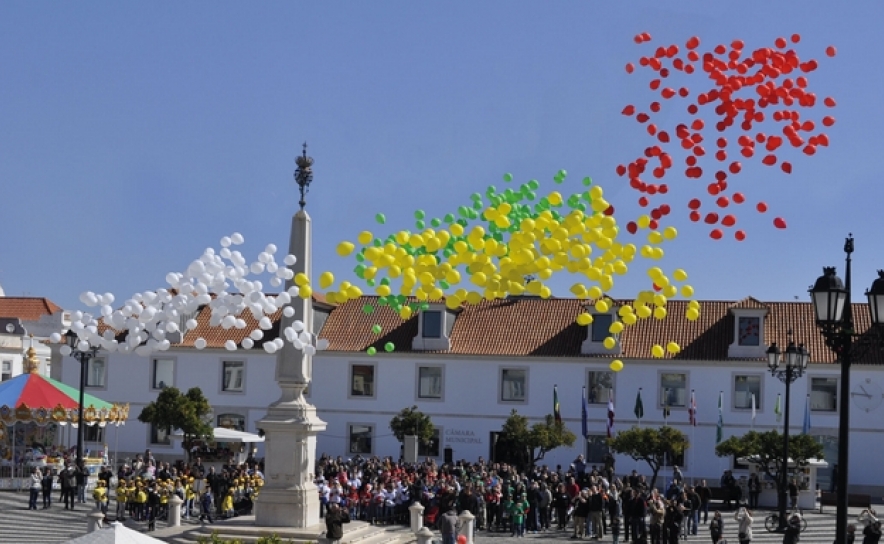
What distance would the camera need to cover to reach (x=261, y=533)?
23562mm

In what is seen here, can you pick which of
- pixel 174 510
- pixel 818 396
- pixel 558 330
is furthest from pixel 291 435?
pixel 818 396

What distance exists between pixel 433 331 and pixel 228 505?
55.0ft

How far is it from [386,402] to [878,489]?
17006 millimetres

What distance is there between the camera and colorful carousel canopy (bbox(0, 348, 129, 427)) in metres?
36.3

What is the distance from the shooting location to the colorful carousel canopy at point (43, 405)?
36.3 meters

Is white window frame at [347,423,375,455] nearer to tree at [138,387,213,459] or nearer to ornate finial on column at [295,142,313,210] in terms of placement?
tree at [138,387,213,459]

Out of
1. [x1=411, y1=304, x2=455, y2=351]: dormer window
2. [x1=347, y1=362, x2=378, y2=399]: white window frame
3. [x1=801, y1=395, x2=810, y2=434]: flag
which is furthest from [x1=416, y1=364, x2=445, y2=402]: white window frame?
[x1=801, y1=395, x2=810, y2=434]: flag

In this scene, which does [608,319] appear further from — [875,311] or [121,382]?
[875,311]

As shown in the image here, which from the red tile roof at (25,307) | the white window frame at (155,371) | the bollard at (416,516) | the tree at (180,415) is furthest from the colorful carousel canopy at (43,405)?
the red tile roof at (25,307)

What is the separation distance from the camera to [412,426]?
42.2 metres

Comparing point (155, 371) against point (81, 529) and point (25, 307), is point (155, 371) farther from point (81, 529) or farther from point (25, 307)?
point (25, 307)

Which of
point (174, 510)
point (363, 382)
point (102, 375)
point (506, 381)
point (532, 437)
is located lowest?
point (174, 510)

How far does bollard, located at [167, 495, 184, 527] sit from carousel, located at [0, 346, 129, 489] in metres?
8.98

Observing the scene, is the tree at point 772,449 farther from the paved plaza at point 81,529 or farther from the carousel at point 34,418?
the carousel at point 34,418
